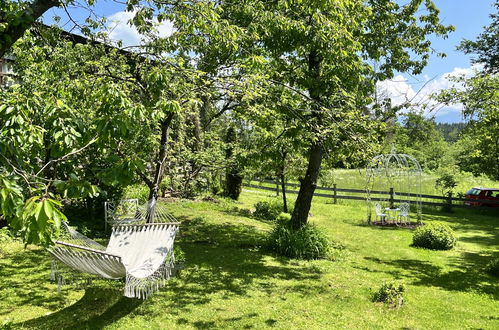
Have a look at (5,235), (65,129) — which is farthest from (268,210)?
(65,129)

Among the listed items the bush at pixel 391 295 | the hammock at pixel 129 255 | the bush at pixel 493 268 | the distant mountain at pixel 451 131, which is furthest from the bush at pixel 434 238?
the distant mountain at pixel 451 131

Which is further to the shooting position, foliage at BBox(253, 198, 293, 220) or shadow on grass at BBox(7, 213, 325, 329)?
foliage at BBox(253, 198, 293, 220)

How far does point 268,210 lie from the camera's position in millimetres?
14555

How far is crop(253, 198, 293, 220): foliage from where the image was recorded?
47.2 ft

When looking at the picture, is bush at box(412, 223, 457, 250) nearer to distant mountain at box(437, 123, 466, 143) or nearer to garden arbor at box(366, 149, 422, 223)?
garden arbor at box(366, 149, 422, 223)

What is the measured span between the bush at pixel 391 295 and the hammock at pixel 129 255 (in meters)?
3.50

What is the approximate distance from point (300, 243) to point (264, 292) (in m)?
2.75

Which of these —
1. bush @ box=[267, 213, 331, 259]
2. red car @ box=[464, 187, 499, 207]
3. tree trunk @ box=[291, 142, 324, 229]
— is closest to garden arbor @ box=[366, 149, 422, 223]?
tree trunk @ box=[291, 142, 324, 229]

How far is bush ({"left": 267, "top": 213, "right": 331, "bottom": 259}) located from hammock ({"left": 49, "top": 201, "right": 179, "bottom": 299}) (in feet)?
10.3

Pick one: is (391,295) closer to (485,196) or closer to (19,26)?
(19,26)

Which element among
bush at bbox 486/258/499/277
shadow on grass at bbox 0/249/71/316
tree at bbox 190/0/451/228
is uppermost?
tree at bbox 190/0/451/228

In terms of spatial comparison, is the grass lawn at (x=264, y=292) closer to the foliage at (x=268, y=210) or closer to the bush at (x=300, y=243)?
the bush at (x=300, y=243)

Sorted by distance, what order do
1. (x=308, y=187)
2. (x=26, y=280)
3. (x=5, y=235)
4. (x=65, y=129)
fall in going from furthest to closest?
(x=308, y=187)
(x=5, y=235)
(x=26, y=280)
(x=65, y=129)

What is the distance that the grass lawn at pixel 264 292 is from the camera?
16.9ft
